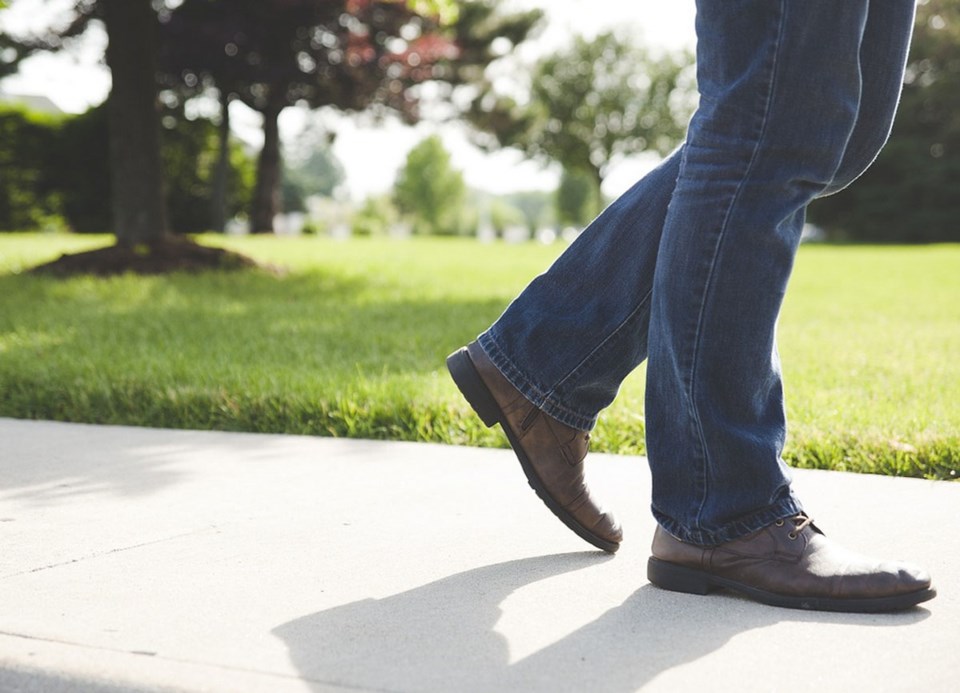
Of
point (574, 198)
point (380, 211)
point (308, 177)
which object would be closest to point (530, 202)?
point (308, 177)

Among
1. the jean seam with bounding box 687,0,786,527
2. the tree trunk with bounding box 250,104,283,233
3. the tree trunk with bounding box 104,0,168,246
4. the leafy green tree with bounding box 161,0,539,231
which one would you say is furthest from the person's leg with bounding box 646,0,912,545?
the tree trunk with bounding box 250,104,283,233

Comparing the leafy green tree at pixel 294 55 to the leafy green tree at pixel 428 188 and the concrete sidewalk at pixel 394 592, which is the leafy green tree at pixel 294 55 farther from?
the leafy green tree at pixel 428 188

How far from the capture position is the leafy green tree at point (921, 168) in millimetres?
33469

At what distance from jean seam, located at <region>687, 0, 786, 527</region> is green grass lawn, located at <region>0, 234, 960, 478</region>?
3.95 ft

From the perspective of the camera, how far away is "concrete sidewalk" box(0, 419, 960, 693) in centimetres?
139

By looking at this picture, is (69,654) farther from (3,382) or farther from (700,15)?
(3,382)

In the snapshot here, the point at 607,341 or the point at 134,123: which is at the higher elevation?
the point at 134,123

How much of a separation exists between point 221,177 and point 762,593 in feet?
73.2

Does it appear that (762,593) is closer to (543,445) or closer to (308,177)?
(543,445)

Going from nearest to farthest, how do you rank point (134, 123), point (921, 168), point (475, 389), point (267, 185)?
point (475, 389) < point (134, 123) < point (267, 185) < point (921, 168)

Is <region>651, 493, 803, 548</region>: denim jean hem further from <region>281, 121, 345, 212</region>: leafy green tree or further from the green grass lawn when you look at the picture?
<region>281, 121, 345, 212</region>: leafy green tree

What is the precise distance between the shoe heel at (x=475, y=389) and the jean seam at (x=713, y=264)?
42 cm

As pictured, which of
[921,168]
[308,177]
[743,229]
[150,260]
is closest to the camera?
[743,229]

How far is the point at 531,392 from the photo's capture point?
200 cm
